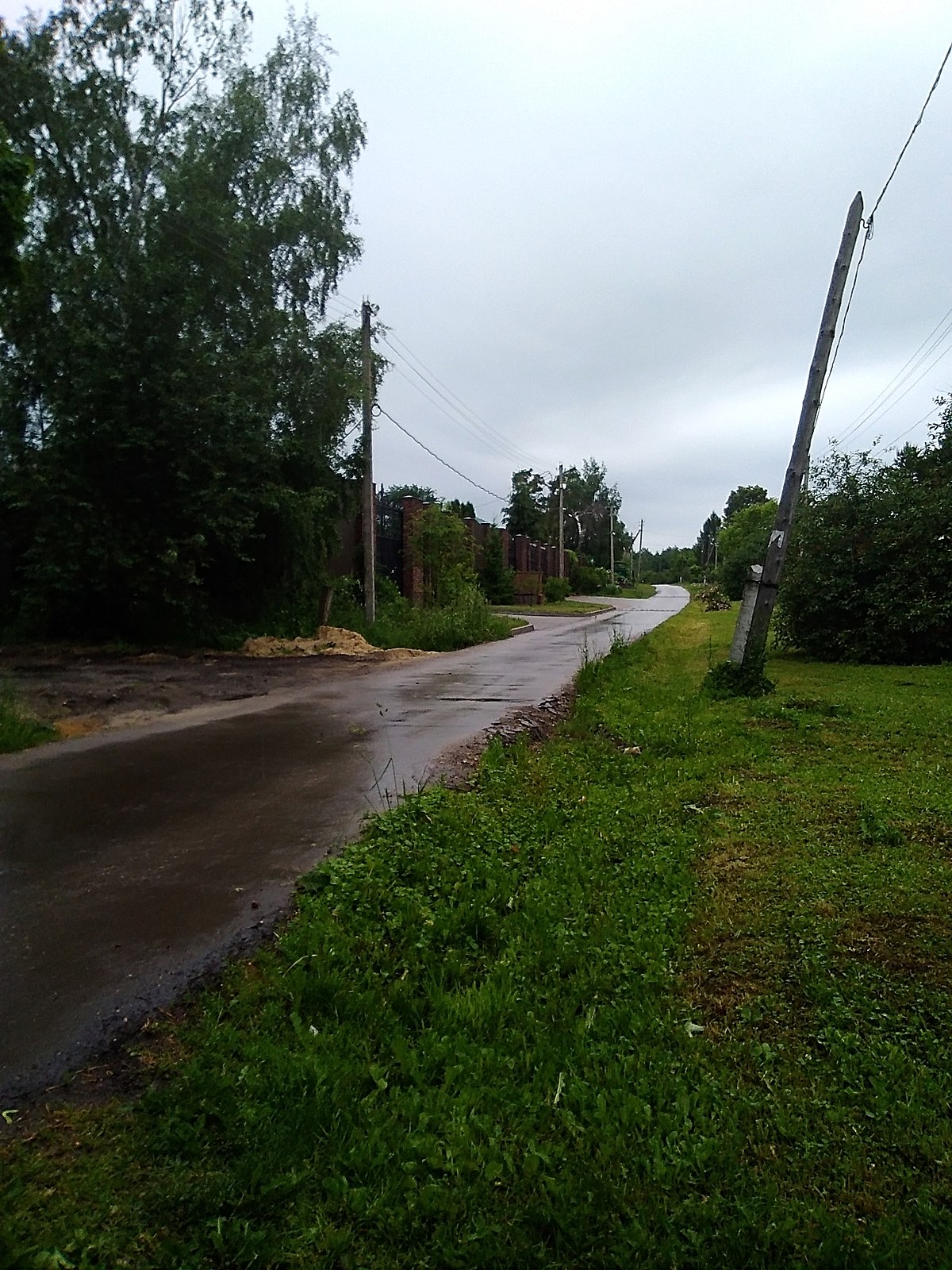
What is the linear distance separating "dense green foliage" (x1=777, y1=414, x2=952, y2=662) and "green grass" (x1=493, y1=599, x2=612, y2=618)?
828 inches

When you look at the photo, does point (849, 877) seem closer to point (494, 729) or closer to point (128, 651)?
point (494, 729)

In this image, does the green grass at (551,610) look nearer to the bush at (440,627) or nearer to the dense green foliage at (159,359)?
the bush at (440,627)

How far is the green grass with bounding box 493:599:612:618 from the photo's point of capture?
3859 centimetres

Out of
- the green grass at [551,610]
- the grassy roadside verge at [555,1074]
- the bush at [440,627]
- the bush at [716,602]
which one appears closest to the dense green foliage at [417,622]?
the bush at [440,627]

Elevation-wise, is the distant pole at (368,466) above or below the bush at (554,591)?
above

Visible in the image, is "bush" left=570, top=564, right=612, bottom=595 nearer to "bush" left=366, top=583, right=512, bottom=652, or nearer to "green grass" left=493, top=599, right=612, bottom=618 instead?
"green grass" left=493, top=599, right=612, bottom=618

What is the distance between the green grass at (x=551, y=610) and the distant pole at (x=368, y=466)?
16.1m

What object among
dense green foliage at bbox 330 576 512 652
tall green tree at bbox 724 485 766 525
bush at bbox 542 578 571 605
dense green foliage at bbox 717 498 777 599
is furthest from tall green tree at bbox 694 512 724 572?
dense green foliage at bbox 330 576 512 652

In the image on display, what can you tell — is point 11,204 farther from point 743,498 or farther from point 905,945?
point 743,498

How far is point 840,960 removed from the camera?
11.8 ft

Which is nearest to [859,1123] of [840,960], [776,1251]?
[776,1251]

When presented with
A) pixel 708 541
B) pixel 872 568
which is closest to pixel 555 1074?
pixel 872 568

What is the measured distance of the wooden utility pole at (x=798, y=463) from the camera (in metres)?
11.2

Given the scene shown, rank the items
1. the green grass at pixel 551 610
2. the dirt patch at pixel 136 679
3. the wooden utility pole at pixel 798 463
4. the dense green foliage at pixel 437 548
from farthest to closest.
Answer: the green grass at pixel 551 610, the dense green foliage at pixel 437 548, the wooden utility pole at pixel 798 463, the dirt patch at pixel 136 679
